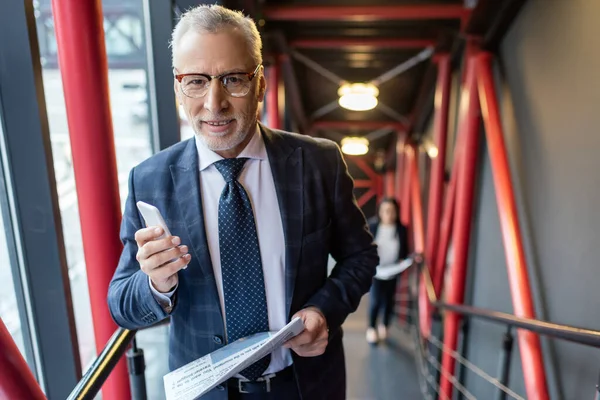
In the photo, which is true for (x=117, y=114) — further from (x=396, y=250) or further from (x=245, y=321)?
(x=396, y=250)

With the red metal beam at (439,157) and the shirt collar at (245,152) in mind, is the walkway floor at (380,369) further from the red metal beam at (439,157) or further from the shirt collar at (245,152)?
the shirt collar at (245,152)

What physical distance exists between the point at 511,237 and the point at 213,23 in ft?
8.85

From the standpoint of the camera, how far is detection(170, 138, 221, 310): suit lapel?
1287 millimetres

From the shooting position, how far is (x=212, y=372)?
Answer: 1.18 meters

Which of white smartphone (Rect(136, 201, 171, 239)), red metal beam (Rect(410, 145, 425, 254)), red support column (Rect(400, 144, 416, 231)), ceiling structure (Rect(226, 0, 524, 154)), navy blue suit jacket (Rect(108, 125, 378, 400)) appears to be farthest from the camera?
red support column (Rect(400, 144, 416, 231))

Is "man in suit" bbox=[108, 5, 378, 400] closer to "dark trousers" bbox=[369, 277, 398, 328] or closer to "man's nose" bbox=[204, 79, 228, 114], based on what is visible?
"man's nose" bbox=[204, 79, 228, 114]

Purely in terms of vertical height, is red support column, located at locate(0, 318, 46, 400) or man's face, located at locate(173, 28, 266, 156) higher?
man's face, located at locate(173, 28, 266, 156)

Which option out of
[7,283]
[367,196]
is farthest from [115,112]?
[367,196]

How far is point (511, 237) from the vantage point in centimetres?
317

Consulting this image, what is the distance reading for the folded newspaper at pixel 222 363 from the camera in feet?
3.55

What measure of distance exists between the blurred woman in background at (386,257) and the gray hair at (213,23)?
3.79 meters

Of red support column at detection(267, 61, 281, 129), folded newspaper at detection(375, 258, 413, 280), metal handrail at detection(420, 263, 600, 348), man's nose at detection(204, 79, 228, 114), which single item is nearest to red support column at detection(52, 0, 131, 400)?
man's nose at detection(204, 79, 228, 114)

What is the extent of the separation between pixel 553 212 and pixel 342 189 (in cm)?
208

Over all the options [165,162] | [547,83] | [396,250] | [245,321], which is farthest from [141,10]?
[396,250]
